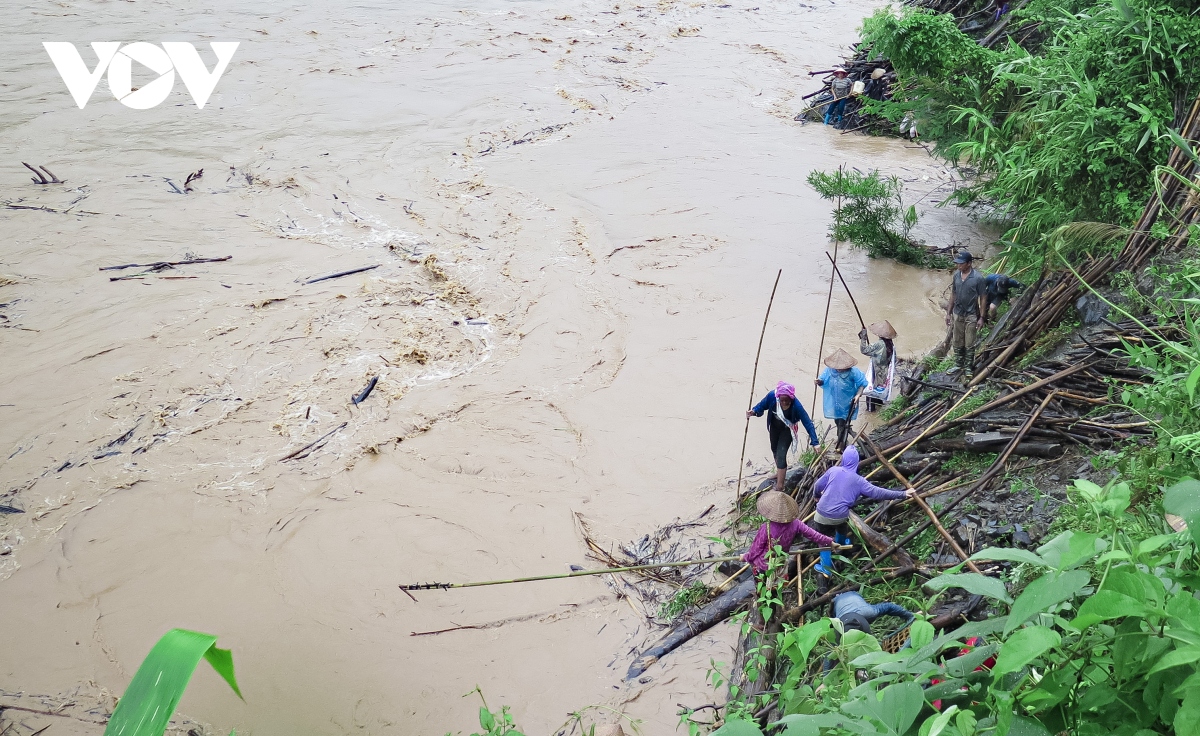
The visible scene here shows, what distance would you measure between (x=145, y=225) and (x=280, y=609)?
7.17m

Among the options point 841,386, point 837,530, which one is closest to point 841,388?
point 841,386

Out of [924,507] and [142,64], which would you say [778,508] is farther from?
[142,64]

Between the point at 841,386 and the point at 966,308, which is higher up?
the point at 966,308

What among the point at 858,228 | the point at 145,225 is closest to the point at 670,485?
the point at 858,228

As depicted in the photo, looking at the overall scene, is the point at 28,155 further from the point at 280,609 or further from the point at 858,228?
the point at 858,228

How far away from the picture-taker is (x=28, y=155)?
1205 cm

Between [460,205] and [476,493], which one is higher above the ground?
[460,205]

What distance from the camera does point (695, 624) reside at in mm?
5027

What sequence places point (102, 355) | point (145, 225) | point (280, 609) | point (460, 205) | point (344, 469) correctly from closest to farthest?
1. point (280, 609)
2. point (344, 469)
3. point (102, 355)
4. point (145, 225)
5. point (460, 205)

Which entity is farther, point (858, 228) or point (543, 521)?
point (858, 228)

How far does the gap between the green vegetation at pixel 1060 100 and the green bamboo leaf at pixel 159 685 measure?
20.4ft

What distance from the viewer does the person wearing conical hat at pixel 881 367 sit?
647 centimetres

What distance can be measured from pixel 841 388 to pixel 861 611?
2.49 m

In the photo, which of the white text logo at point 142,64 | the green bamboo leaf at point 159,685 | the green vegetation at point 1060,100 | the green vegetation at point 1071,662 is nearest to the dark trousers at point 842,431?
the green vegetation at point 1060,100
